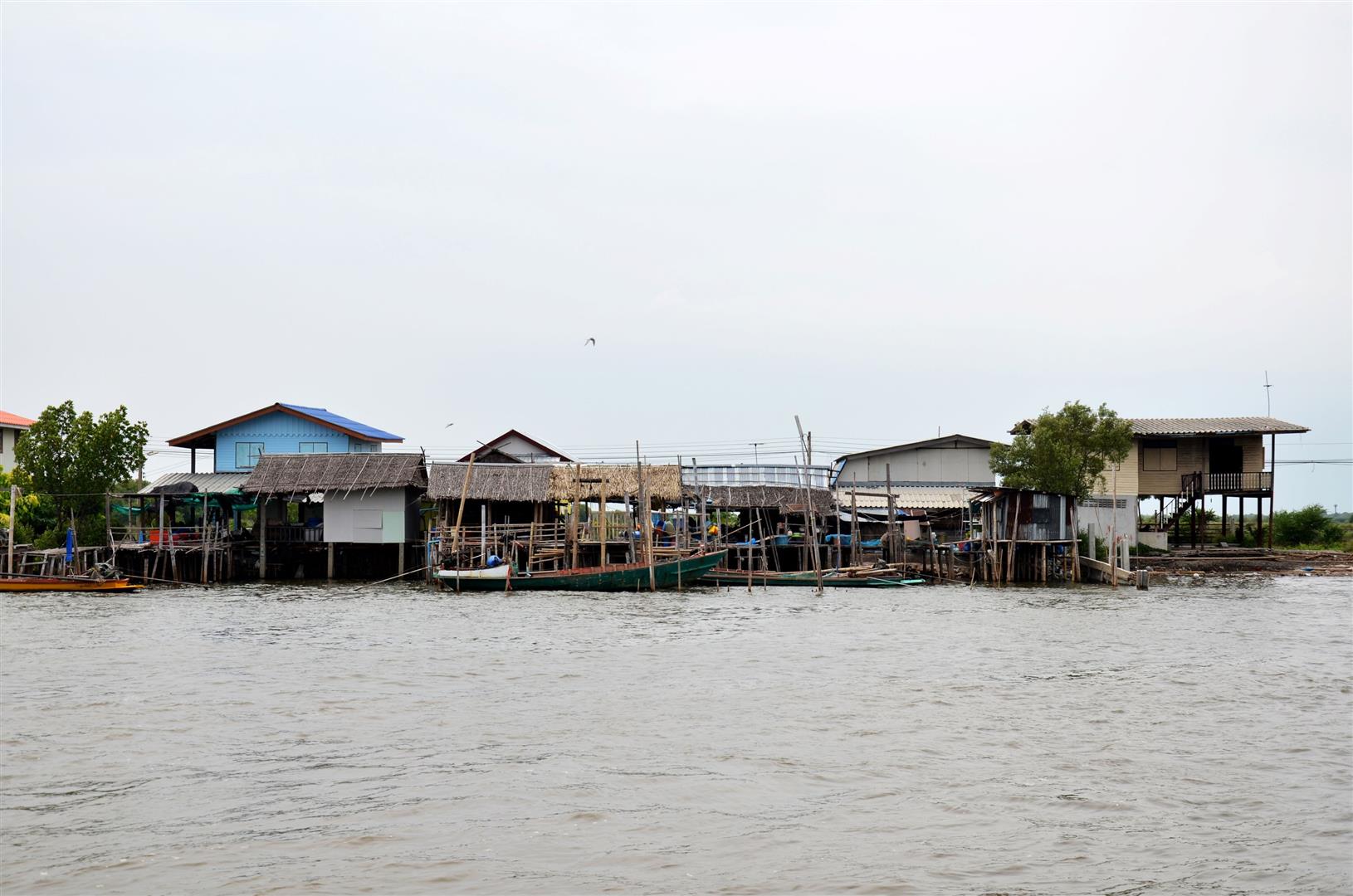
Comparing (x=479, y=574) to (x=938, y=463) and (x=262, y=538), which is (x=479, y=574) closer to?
(x=262, y=538)

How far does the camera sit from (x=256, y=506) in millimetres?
38031

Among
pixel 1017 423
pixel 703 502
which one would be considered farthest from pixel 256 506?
pixel 1017 423

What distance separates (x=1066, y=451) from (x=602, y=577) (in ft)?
45.0

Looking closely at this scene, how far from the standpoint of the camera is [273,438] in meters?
39.3

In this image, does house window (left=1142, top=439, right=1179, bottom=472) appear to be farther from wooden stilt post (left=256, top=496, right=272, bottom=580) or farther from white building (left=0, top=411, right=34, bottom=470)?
white building (left=0, top=411, right=34, bottom=470)

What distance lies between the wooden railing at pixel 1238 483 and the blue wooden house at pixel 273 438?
27.6 m

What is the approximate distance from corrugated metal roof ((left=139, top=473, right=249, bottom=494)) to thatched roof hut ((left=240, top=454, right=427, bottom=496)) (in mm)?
809

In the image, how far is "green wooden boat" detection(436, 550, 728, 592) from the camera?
1249 inches

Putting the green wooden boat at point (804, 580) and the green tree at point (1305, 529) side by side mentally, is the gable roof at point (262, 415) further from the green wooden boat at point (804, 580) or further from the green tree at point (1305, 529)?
the green tree at point (1305, 529)

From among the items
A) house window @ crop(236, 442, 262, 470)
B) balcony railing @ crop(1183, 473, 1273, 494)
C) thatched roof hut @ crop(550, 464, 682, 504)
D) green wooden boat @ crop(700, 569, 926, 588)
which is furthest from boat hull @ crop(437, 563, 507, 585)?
balcony railing @ crop(1183, 473, 1273, 494)

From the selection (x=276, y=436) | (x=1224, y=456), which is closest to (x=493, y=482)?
(x=276, y=436)

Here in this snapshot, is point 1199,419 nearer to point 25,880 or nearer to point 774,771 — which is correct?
point 774,771

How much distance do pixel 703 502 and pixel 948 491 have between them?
11887 millimetres

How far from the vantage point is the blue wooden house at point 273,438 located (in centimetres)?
3906
